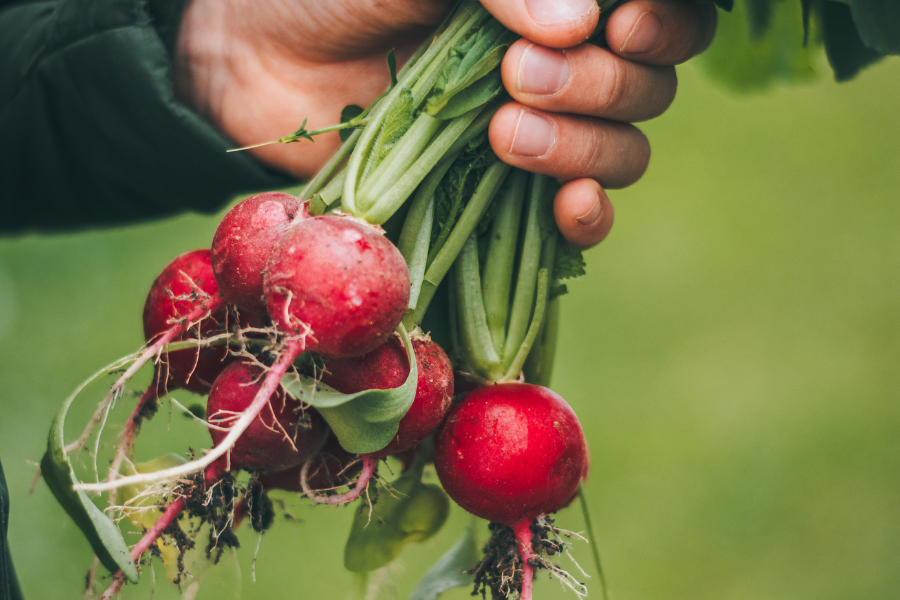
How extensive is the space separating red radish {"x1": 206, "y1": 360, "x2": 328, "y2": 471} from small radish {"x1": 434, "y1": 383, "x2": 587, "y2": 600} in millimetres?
226

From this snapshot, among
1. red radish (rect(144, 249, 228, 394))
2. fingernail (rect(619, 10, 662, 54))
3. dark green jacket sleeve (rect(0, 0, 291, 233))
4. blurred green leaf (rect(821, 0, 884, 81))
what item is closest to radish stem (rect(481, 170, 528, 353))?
fingernail (rect(619, 10, 662, 54))

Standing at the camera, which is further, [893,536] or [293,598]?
[893,536]

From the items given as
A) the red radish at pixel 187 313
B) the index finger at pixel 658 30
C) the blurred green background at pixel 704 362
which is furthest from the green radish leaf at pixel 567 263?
the blurred green background at pixel 704 362

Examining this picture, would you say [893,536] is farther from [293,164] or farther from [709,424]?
[293,164]

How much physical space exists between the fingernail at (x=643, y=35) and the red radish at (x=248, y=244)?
65cm

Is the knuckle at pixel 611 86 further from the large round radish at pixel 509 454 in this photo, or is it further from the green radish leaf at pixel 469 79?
the large round radish at pixel 509 454

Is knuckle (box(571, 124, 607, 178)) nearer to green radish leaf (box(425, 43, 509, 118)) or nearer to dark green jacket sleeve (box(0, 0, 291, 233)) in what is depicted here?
green radish leaf (box(425, 43, 509, 118))

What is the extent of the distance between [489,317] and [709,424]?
5.93ft

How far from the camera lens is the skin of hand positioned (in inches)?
42.7

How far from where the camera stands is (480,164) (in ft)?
3.69

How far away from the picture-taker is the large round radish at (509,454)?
40.7 inches

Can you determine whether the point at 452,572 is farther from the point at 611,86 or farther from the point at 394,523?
the point at 611,86

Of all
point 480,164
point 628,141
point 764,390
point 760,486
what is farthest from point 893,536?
point 480,164

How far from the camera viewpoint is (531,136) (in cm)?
110
